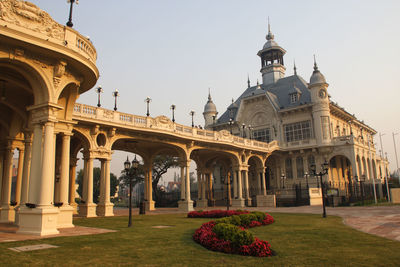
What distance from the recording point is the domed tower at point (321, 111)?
43.4 metres

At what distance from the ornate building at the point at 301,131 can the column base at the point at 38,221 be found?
3179 cm

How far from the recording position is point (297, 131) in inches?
1834

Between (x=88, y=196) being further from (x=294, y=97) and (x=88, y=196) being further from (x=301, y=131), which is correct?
(x=294, y=97)

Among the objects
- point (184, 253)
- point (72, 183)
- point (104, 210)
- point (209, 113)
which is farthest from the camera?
point (209, 113)

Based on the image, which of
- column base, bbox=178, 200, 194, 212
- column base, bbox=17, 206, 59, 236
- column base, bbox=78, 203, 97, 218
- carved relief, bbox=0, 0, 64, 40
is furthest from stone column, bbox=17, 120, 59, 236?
column base, bbox=178, 200, 194, 212

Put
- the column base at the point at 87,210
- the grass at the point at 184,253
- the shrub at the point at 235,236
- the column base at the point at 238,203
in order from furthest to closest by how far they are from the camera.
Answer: the column base at the point at 238,203 → the column base at the point at 87,210 → the shrub at the point at 235,236 → the grass at the point at 184,253

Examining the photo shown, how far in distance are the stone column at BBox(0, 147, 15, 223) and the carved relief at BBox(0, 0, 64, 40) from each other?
33.4 feet

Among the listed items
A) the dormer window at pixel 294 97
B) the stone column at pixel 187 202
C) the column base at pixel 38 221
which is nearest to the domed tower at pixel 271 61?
the dormer window at pixel 294 97

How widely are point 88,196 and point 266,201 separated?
22901mm

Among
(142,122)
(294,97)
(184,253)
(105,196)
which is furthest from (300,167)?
(184,253)

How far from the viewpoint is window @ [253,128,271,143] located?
162 feet

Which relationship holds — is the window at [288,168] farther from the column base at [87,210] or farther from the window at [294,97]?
the column base at [87,210]

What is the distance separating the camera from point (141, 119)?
92.2ft

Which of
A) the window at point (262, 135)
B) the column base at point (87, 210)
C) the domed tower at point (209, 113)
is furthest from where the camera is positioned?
the domed tower at point (209, 113)
